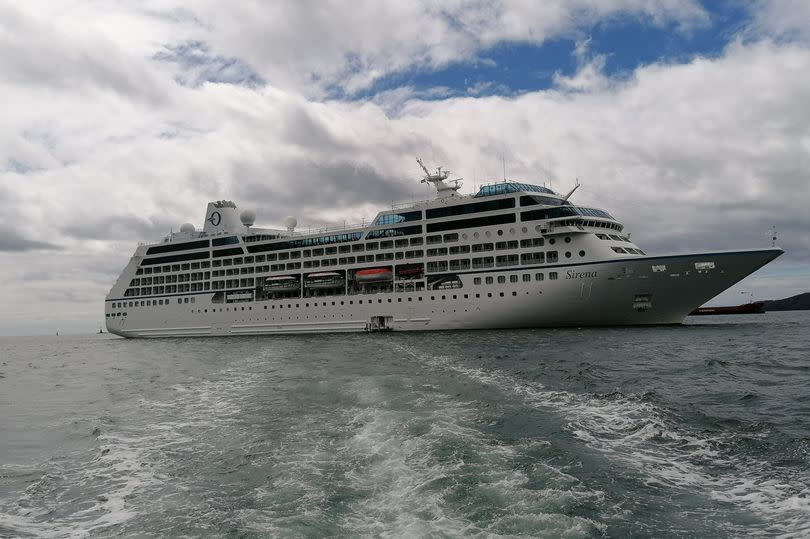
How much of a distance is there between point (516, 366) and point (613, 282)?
83.2ft

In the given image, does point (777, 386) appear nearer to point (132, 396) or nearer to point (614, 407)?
point (614, 407)

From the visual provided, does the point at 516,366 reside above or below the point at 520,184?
below

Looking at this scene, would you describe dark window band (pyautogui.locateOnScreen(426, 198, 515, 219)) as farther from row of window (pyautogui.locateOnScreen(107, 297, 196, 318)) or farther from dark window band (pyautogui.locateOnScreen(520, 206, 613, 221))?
row of window (pyautogui.locateOnScreen(107, 297, 196, 318))

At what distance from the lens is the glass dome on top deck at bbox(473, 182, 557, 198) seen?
173ft

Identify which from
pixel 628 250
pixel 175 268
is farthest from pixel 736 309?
pixel 175 268

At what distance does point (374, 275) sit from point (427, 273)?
22.2 ft

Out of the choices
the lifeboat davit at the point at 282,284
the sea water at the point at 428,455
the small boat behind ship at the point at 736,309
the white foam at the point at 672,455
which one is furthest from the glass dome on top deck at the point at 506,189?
the small boat behind ship at the point at 736,309

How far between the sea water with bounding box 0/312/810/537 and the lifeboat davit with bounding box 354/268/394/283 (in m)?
36.3

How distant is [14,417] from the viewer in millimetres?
17438

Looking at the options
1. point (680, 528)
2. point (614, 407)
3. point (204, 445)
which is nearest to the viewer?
point (680, 528)

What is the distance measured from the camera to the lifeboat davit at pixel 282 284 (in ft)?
213

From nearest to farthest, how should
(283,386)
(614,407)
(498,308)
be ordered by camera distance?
(614,407) < (283,386) < (498,308)

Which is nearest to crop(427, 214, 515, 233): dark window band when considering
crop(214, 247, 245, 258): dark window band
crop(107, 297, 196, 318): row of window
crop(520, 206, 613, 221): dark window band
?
crop(520, 206, 613, 221): dark window band

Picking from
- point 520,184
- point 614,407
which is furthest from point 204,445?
point 520,184
